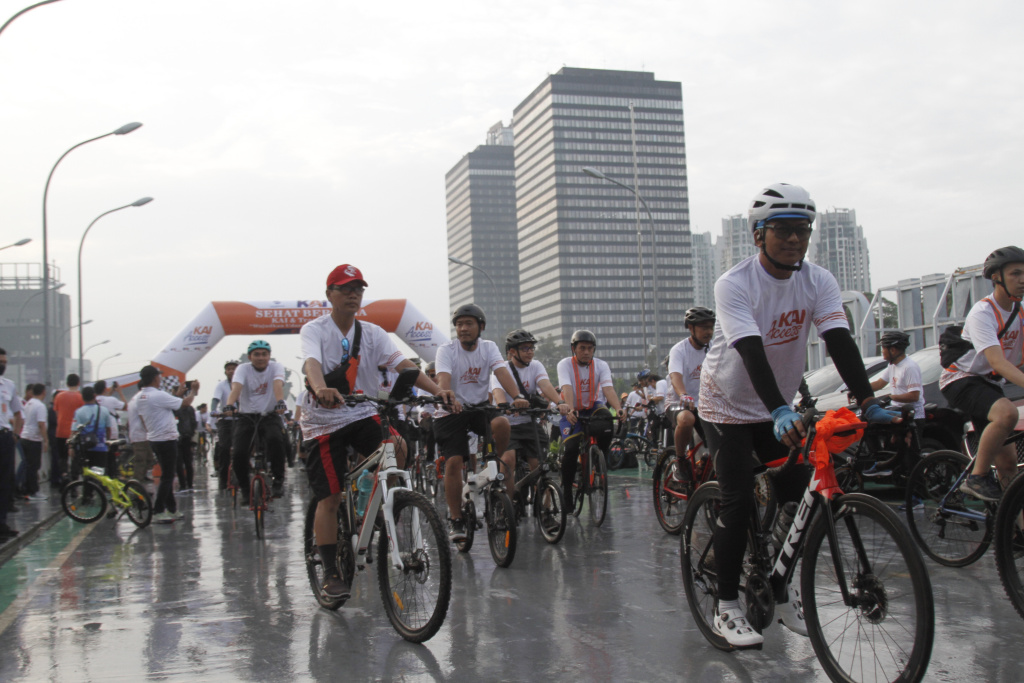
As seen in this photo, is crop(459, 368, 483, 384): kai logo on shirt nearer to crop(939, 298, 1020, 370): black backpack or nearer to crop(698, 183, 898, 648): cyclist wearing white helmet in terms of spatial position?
crop(939, 298, 1020, 370): black backpack

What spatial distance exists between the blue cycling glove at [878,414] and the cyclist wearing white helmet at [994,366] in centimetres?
256

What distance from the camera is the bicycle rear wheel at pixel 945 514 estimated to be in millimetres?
6094

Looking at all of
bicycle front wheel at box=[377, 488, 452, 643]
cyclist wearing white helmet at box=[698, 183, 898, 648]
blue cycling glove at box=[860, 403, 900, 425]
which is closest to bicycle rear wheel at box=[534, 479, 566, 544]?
bicycle front wheel at box=[377, 488, 452, 643]

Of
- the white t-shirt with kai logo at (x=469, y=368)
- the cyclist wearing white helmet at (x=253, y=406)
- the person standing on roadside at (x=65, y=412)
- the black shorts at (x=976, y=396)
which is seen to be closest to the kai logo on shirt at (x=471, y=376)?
the white t-shirt with kai logo at (x=469, y=368)

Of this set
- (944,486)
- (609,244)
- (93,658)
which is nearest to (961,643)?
(944,486)

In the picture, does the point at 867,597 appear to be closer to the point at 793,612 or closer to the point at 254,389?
the point at 793,612

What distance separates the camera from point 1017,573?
14.8 ft

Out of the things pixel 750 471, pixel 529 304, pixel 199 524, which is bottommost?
pixel 199 524

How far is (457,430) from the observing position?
25.4 ft

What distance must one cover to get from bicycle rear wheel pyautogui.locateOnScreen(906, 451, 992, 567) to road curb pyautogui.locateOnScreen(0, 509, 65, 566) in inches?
290

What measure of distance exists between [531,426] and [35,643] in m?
4.30

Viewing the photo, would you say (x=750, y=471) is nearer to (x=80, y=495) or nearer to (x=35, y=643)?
(x=35, y=643)

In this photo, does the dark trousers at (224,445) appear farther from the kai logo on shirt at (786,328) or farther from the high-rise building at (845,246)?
the high-rise building at (845,246)

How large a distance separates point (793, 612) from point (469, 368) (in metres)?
4.74
